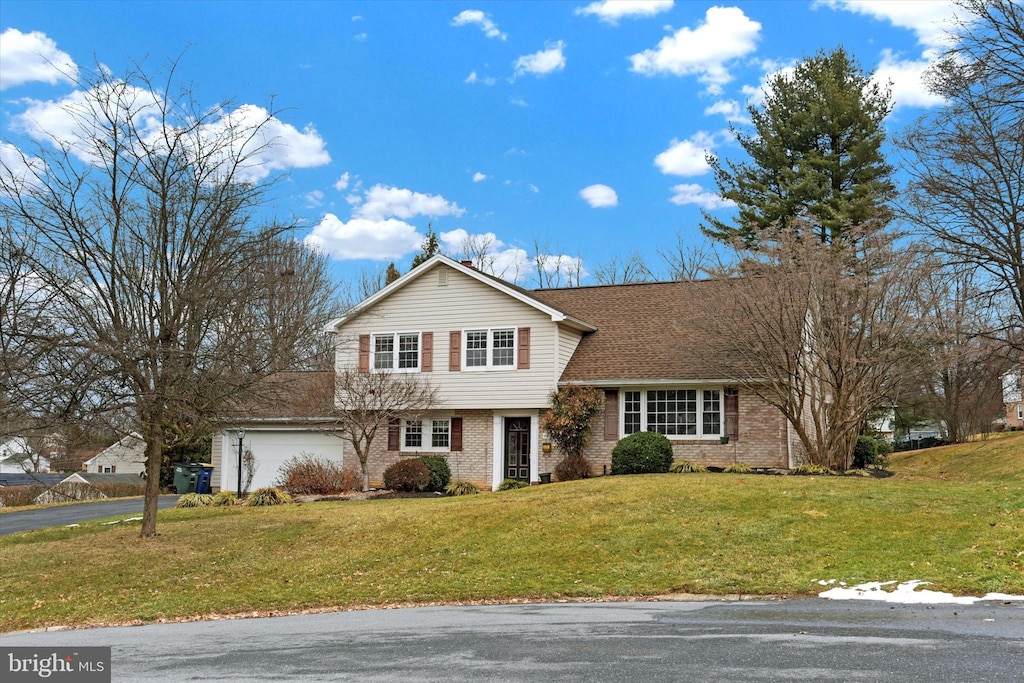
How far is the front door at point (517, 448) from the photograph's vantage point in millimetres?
25938

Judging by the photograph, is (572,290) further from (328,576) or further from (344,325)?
(328,576)

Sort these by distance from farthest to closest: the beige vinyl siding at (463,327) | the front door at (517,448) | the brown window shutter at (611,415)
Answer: the front door at (517,448) < the beige vinyl siding at (463,327) < the brown window shutter at (611,415)

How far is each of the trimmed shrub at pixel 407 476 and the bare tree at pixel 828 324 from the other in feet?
29.1

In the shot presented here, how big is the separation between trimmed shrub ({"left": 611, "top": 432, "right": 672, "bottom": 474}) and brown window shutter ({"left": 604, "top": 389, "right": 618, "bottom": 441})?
1.57m

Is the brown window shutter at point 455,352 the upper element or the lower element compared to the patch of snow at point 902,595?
upper

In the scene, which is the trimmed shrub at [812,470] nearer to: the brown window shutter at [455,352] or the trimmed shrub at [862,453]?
the trimmed shrub at [862,453]

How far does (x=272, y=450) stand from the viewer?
94.2 ft

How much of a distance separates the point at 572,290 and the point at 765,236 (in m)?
9.13

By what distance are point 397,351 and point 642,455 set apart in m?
8.74

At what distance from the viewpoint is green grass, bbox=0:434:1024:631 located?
39.0ft

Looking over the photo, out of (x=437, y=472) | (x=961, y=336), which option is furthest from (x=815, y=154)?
(x=437, y=472)

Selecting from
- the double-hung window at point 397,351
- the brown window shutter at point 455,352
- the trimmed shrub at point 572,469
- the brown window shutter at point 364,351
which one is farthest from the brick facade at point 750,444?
the brown window shutter at point 364,351

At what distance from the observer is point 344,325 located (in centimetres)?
2764

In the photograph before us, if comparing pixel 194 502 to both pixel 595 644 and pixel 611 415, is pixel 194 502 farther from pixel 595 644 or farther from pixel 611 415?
pixel 595 644
